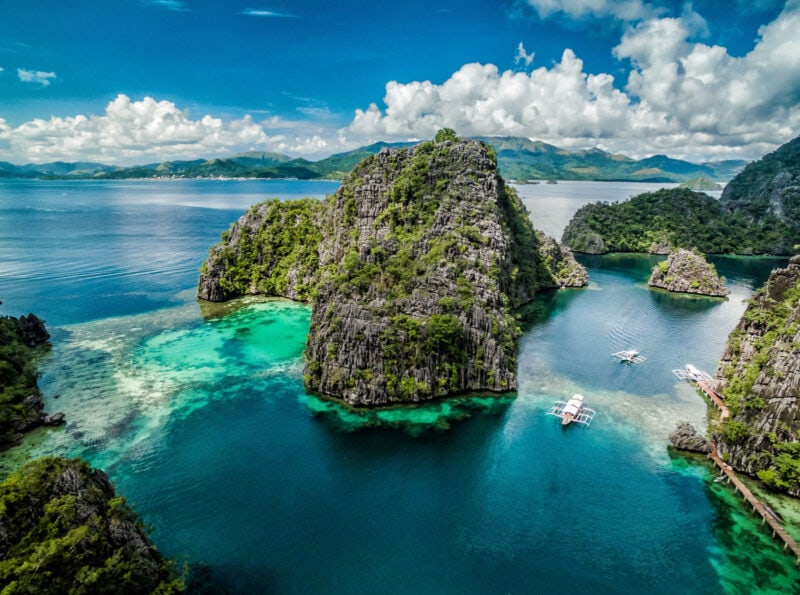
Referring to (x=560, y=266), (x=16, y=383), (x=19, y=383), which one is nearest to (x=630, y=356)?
(x=560, y=266)

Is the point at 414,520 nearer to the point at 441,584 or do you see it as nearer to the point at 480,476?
the point at 441,584

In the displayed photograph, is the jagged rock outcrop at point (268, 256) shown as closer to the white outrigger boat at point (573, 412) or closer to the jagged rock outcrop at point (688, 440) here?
the white outrigger boat at point (573, 412)

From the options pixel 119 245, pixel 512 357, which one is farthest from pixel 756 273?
pixel 119 245

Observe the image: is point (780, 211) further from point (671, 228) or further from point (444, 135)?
point (444, 135)

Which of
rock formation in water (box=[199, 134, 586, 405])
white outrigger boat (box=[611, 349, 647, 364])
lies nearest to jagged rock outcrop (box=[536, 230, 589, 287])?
rock formation in water (box=[199, 134, 586, 405])

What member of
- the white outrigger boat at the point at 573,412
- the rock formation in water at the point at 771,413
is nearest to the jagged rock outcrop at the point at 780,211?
the rock formation in water at the point at 771,413

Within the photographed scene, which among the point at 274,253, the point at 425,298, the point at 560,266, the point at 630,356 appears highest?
the point at 425,298
